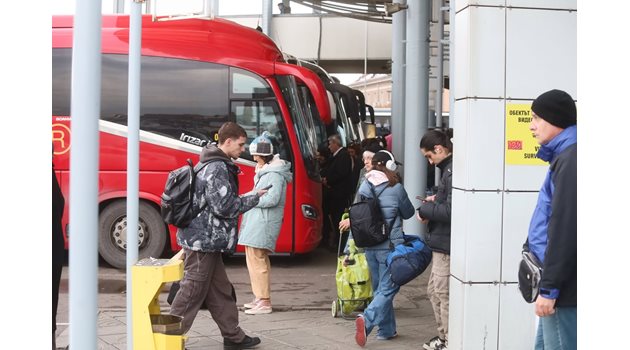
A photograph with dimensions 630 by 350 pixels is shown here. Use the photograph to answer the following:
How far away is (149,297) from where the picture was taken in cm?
448

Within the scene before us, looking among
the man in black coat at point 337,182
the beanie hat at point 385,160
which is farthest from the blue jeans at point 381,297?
the man in black coat at point 337,182

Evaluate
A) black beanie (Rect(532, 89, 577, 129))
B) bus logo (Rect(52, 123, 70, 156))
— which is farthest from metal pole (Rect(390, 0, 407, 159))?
black beanie (Rect(532, 89, 577, 129))

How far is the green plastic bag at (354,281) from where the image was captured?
8.15 metres

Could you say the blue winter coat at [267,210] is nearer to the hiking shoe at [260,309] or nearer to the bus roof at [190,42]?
the hiking shoe at [260,309]

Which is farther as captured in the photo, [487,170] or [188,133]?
[188,133]

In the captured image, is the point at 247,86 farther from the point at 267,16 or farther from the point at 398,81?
the point at 267,16

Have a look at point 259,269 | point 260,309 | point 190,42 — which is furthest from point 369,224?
point 190,42

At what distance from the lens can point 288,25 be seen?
24906 mm

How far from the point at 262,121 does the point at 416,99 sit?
214 centimetres

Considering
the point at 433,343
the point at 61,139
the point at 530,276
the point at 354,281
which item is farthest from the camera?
the point at 61,139

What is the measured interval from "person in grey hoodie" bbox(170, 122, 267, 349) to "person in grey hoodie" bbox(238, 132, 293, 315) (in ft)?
4.85

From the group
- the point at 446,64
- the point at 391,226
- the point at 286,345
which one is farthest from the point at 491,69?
the point at 446,64

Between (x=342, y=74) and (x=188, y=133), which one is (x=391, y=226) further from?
(x=342, y=74)

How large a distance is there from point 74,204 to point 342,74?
28.0m
